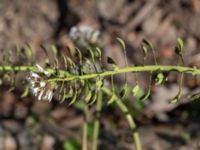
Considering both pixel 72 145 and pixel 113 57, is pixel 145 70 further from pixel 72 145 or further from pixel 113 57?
pixel 113 57

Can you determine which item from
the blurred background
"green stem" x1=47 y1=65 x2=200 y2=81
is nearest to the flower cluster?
"green stem" x1=47 y1=65 x2=200 y2=81

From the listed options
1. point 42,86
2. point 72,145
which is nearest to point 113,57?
point 72,145

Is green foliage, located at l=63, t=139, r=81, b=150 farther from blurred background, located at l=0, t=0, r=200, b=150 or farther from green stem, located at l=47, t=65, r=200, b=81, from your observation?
green stem, located at l=47, t=65, r=200, b=81

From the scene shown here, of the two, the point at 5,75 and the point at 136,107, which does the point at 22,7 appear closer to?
the point at 136,107


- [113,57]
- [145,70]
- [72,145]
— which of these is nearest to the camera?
[145,70]

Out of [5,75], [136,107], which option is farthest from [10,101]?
[5,75]
